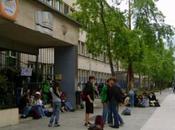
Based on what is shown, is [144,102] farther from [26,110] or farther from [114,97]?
[114,97]

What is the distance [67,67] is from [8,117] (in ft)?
33.6

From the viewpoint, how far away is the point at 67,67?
2875cm

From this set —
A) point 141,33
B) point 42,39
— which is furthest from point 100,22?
point 42,39

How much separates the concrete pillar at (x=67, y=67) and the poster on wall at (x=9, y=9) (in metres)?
10.2

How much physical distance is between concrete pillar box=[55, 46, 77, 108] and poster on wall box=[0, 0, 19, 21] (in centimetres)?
1025

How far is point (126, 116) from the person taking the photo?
84.8 feet

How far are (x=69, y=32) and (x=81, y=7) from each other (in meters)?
7.25

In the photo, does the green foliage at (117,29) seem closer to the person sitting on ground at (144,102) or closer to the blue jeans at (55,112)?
the person sitting on ground at (144,102)

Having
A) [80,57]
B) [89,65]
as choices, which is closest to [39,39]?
[80,57]

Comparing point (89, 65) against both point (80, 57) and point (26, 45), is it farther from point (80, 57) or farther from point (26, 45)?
point (26, 45)

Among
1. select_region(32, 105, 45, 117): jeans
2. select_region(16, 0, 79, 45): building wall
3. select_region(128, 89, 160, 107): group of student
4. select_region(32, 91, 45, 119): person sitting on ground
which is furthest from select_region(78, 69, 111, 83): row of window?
select_region(32, 91, 45, 119): person sitting on ground

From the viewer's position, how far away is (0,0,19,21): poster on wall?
56.3ft

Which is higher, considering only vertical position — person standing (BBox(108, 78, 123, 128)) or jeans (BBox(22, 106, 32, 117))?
person standing (BBox(108, 78, 123, 128))

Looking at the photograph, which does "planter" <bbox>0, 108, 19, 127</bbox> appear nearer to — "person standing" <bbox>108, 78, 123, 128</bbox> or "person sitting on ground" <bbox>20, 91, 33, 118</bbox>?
"person sitting on ground" <bbox>20, 91, 33, 118</bbox>
